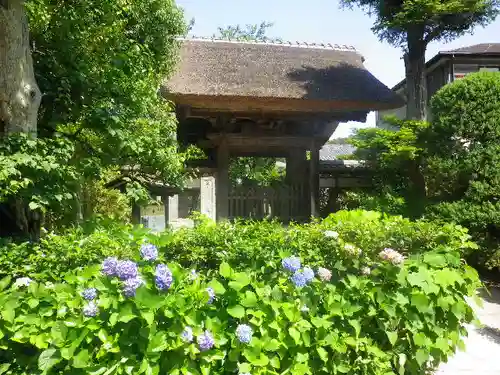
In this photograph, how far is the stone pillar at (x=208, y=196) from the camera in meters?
9.69

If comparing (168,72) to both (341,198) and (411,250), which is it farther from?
(341,198)

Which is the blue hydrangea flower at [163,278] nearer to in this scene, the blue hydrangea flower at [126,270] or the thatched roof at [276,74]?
the blue hydrangea flower at [126,270]

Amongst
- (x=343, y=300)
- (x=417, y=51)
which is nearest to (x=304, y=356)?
(x=343, y=300)

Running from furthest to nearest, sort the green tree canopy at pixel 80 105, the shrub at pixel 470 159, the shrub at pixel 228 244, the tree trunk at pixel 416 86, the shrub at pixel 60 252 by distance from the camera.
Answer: the tree trunk at pixel 416 86 → the shrub at pixel 470 159 → the green tree canopy at pixel 80 105 → the shrub at pixel 228 244 → the shrub at pixel 60 252

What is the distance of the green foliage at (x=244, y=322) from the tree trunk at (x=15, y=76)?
1.74m

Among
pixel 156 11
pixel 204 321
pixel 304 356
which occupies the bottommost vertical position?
pixel 304 356

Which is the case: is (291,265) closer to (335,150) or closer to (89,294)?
(89,294)

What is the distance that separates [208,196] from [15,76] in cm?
698

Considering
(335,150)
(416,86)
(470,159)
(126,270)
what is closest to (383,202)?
(470,159)

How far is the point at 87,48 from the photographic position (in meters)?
4.53

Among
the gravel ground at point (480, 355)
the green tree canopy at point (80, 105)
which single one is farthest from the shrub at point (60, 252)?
the gravel ground at point (480, 355)

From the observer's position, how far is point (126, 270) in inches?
61.6

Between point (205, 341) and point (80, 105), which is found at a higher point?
point (80, 105)

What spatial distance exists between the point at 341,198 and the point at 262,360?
9.08 m
